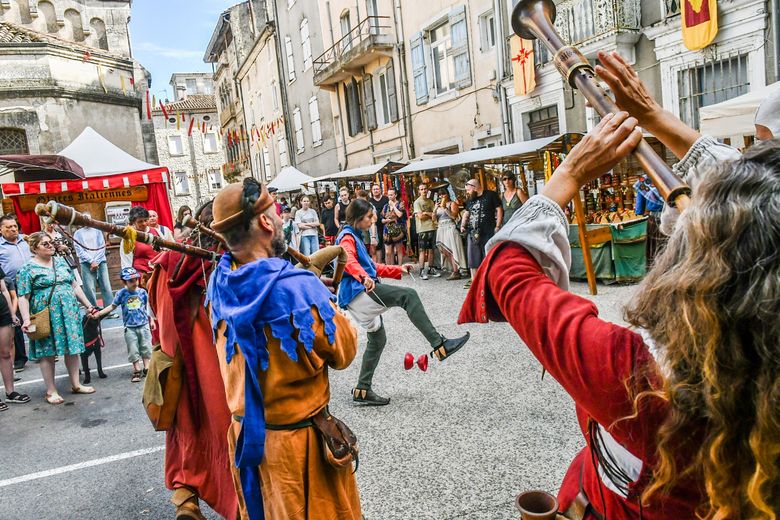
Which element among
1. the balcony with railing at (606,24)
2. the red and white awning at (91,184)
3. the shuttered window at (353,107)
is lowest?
the red and white awning at (91,184)

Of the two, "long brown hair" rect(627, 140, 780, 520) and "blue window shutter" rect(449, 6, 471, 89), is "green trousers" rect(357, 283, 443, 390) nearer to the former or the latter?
"long brown hair" rect(627, 140, 780, 520)

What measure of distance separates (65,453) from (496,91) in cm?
1250

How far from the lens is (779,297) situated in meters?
0.73

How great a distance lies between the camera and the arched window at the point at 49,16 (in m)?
20.0

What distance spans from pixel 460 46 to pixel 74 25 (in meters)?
15.2

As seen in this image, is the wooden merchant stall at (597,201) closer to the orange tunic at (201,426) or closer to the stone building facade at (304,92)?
the orange tunic at (201,426)

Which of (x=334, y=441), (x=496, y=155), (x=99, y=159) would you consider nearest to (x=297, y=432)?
(x=334, y=441)

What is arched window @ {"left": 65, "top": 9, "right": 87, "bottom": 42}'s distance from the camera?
66.8 feet

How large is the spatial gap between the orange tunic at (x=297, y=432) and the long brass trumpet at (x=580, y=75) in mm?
1207

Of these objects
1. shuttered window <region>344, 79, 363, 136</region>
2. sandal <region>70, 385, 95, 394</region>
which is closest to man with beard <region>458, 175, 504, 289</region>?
sandal <region>70, 385, 95, 394</region>

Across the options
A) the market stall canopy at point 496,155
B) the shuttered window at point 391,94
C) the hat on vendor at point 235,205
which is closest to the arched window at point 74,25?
the shuttered window at point 391,94

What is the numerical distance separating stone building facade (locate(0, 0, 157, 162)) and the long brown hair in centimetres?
2058

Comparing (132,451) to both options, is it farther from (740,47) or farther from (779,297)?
(740,47)

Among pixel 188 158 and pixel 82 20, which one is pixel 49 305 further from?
pixel 188 158
